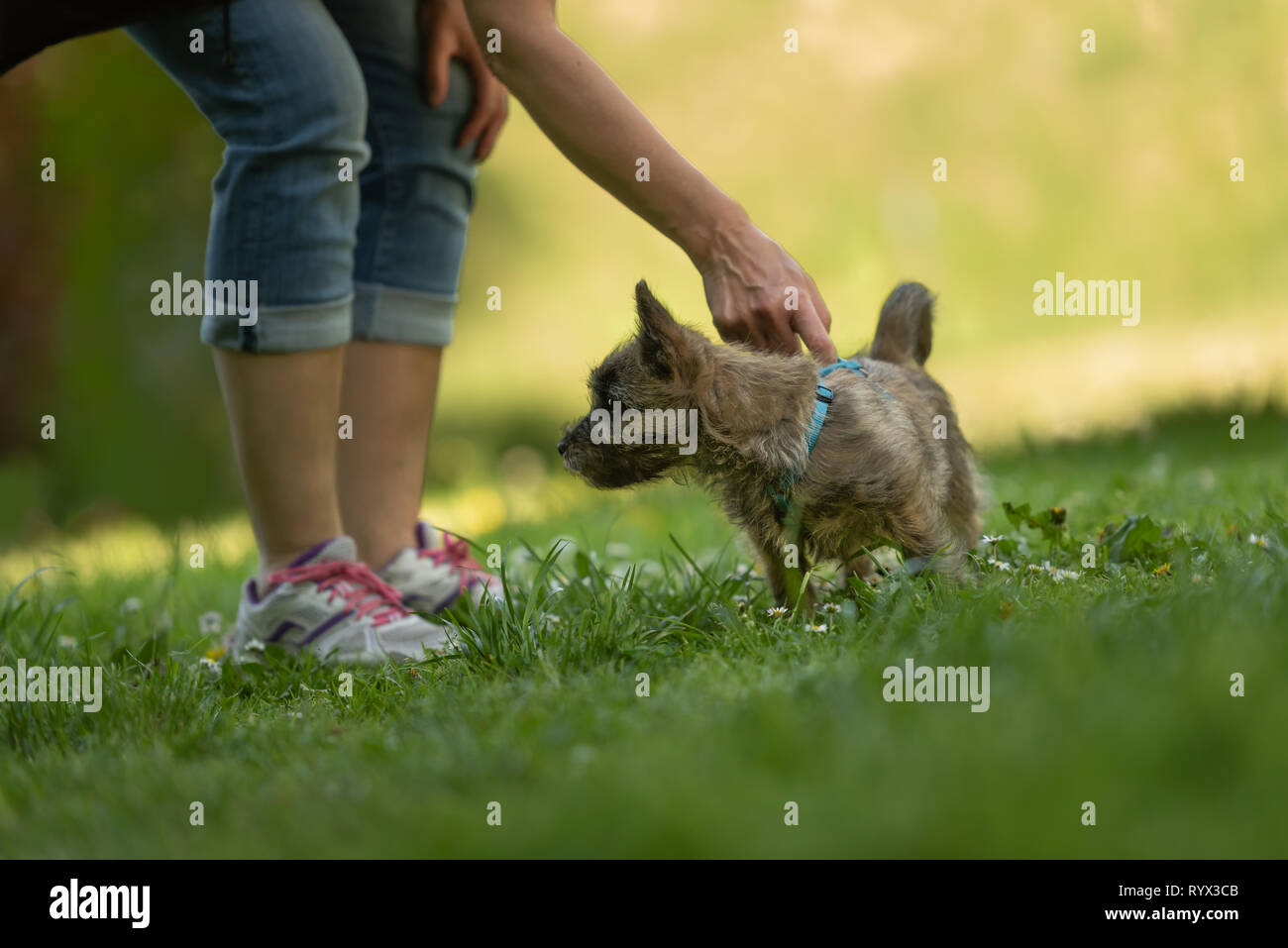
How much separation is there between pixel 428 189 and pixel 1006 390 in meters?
6.35

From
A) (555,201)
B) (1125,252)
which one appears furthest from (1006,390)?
(555,201)

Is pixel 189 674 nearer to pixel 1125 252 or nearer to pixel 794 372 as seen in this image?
pixel 794 372

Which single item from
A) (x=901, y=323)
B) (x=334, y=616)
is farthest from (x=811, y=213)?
(x=334, y=616)

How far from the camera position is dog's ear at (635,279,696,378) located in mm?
2867

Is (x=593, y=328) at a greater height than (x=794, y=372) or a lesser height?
greater

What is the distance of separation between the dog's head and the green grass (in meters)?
0.33

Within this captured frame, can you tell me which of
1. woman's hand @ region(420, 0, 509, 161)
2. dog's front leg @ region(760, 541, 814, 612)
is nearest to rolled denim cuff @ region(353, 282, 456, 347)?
woman's hand @ region(420, 0, 509, 161)

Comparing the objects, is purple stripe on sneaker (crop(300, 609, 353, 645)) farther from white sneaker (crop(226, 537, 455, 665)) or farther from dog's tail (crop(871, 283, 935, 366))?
dog's tail (crop(871, 283, 935, 366))

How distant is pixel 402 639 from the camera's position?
3.14 m

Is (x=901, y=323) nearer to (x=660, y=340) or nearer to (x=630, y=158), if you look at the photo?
(x=660, y=340)

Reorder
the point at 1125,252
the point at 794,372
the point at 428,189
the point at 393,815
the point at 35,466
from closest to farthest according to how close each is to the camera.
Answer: the point at 393,815
the point at 794,372
the point at 428,189
the point at 1125,252
the point at 35,466

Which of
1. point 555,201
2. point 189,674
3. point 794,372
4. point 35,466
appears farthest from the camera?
point 555,201

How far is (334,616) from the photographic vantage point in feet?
10.2
